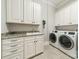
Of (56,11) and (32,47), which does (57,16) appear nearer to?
(56,11)

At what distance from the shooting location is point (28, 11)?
264cm

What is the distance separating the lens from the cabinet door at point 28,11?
2.54 m

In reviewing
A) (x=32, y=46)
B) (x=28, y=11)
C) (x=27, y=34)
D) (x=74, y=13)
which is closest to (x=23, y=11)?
(x=28, y=11)

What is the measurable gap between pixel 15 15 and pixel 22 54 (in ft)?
3.87

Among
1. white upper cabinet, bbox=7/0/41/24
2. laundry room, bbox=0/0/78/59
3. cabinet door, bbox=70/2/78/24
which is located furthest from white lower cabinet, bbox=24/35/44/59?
cabinet door, bbox=70/2/78/24

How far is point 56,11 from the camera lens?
452cm

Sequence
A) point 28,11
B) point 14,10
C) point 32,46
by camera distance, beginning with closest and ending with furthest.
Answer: point 14,10 → point 32,46 → point 28,11

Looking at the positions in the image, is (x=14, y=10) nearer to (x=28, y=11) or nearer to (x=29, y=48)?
(x=28, y=11)

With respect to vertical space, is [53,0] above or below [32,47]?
above

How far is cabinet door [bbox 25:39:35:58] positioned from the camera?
6.98 feet

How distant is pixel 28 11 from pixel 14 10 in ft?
1.96

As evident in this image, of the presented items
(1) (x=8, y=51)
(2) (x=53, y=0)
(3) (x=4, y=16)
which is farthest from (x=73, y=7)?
(1) (x=8, y=51)

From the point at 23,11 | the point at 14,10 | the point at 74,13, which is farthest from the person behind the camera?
the point at 74,13

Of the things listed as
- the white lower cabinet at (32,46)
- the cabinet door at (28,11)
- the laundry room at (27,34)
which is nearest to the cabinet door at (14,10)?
the laundry room at (27,34)
